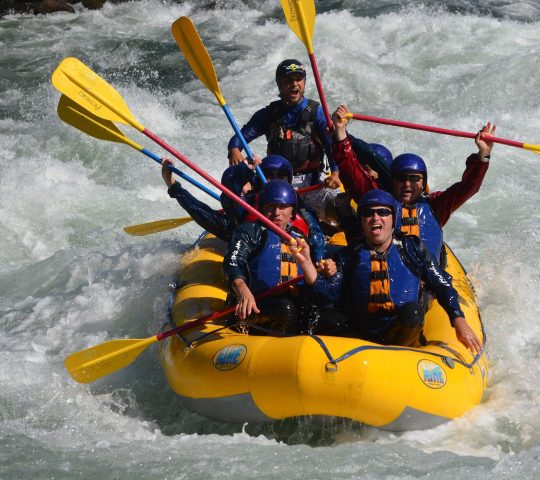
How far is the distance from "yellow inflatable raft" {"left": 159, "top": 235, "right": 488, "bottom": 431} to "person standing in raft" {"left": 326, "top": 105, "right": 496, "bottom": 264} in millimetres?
587

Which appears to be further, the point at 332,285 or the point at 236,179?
the point at 236,179

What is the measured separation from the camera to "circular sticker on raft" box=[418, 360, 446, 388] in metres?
3.87

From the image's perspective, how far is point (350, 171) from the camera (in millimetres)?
4965

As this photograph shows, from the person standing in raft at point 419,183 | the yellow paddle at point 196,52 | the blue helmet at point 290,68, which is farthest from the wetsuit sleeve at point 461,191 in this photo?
the yellow paddle at point 196,52

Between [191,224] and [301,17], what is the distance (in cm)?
256

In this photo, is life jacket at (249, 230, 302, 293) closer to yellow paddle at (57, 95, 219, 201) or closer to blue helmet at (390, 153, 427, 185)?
blue helmet at (390, 153, 427, 185)

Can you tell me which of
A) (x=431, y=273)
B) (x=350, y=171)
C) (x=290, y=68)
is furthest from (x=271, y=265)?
(x=290, y=68)

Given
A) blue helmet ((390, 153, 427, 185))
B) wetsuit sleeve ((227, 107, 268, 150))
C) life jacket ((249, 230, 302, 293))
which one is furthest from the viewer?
wetsuit sleeve ((227, 107, 268, 150))

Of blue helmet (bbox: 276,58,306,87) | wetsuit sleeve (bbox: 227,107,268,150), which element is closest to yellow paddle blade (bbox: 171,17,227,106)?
wetsuit sleeve (bbox: 227,107,268,150)

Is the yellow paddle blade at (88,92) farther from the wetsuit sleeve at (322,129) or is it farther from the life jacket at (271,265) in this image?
the life jacket at (271,265)

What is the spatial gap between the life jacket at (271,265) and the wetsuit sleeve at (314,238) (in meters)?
0.18

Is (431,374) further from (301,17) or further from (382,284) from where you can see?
(301,17)

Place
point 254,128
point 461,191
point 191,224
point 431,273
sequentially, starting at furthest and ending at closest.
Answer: point 191,224
point 254,128
point 461,191
point 431,273

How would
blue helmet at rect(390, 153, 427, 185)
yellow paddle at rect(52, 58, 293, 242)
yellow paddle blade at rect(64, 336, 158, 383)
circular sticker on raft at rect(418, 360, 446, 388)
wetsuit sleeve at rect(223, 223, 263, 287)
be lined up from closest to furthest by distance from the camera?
circular sticker on raft at rect(418, 360, 446, 388), wetsuit sleeve at rect(223, 223, 263, 287), yellow paddle blade at rect(64, 336, 158, 383), blue helmet at rect(390, 153, 427, 185), yellow paddle at rect(52, 58, 293, 242)
